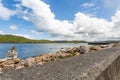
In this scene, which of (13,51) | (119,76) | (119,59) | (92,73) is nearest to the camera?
(92,73)

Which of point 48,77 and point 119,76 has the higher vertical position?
point 48,77

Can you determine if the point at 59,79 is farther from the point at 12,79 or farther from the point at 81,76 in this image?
the point at 12,79

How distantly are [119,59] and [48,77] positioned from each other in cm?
533

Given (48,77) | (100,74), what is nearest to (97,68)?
(100,74)

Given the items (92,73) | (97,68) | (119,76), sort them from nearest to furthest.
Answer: (92,73), (97,68), (119,76)

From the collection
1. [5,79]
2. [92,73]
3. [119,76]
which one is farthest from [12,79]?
[119,76]

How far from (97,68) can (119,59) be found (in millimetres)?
4046

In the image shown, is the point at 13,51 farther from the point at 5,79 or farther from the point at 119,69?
the point at 5,79

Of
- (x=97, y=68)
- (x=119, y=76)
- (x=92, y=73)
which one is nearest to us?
(x=92, y=73)

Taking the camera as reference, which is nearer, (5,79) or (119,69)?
(5,79)

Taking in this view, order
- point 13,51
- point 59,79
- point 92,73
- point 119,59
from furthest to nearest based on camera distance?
point 13,51 → point 119,59 → point 92,73 → point 59,79

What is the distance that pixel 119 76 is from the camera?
8.09 metres

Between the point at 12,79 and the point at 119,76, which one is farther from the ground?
the point at 12,79

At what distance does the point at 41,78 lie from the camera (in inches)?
174
